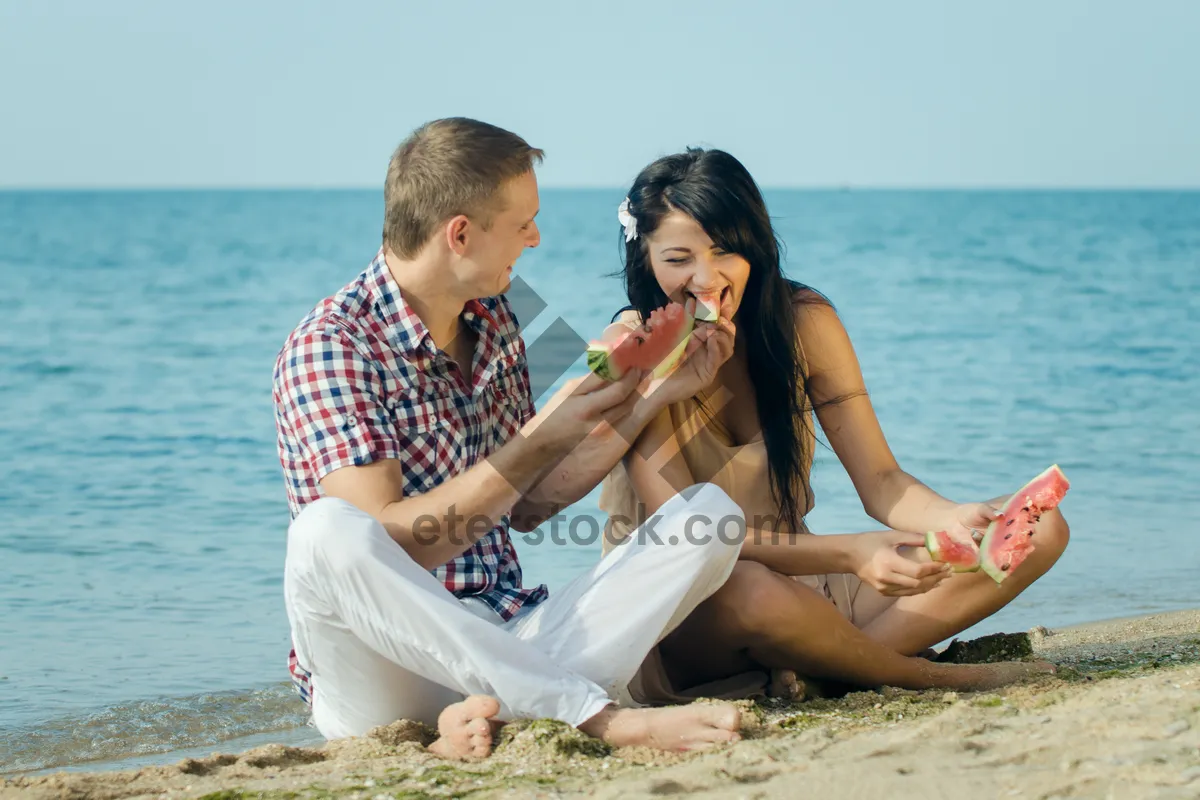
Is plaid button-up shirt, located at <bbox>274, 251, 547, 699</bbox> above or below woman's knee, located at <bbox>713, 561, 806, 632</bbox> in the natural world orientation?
above

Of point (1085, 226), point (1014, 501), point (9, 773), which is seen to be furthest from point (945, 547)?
point (1085, 226)

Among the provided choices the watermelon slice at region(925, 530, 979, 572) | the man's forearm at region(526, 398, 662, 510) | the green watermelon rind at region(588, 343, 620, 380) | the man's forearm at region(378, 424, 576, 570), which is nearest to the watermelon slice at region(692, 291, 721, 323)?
the man's forearm at region(526, 398, 662, 510)

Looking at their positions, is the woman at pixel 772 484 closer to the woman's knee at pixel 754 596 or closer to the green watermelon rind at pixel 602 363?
the woman's knee at pixel 754 596

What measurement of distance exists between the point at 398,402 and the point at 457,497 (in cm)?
42

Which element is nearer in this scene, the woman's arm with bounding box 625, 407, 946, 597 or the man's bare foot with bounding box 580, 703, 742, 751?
the man's bare foot with bounding box 580, 703, 742, 751

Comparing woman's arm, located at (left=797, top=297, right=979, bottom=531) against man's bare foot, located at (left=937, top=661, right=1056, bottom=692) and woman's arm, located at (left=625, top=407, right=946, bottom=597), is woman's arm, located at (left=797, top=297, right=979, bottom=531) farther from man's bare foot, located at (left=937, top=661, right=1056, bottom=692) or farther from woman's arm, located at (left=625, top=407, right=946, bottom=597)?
man's bare foot, located at (left=937, top=661, right=1056, bottom=692)

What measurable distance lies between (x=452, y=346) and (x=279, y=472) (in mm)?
6189

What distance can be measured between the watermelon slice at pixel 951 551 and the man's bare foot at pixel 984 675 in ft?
1.60

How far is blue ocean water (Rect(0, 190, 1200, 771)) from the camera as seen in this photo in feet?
18.2

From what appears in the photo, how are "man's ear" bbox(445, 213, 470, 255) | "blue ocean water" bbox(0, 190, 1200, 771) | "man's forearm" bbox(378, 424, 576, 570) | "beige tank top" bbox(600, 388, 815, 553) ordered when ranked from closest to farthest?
"man's forearm" bbox(378, 424, 576, 570) < "man's ear" bbox(445, 213, 470, 255) < "beige tank top" bbox(600, 388, 815, 553) < "blue ocean water" bbox(0, 190, 1200, 771)

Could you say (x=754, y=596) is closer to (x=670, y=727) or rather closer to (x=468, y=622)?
(x=670, y=727)

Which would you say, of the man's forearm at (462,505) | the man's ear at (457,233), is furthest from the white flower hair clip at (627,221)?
the man's forearm at (462,505)

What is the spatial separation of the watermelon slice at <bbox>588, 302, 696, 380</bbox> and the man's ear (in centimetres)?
49

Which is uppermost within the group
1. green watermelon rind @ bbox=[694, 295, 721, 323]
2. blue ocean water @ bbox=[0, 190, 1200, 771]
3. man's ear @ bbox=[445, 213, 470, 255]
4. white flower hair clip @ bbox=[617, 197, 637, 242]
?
Result: white flower hair clip @ bbox=[617, 197, 637, 242]
